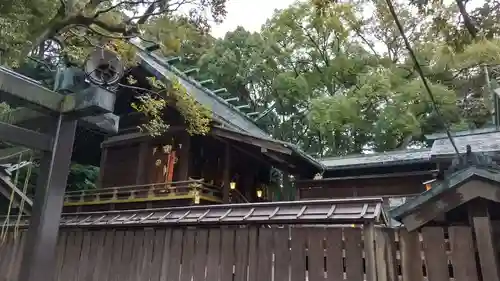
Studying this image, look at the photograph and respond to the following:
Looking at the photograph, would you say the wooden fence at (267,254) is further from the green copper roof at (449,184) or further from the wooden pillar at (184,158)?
the wooden pillar at (184,158)

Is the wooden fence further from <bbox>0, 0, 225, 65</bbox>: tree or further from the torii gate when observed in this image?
<bbox>0, 0, 225, 65</bbox>: tree

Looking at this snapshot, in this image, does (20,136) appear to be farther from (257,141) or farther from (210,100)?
(210,100)

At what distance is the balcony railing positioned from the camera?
11609 millimetres

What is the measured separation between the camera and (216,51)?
26672 mm

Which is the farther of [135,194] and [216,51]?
[216,51]

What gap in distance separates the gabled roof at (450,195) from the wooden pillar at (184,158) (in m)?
8.80

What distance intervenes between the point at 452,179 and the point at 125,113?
1221cm

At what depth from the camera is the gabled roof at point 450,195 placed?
14.1ft

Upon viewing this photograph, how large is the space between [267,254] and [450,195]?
2596 millimetres

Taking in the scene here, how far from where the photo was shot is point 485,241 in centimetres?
428

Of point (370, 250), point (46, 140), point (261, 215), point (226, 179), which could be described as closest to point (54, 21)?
point (46, 140)

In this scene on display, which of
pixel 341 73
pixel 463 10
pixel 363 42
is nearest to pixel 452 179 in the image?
pixel 463 10

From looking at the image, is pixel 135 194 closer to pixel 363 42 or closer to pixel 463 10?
pixel 463 10

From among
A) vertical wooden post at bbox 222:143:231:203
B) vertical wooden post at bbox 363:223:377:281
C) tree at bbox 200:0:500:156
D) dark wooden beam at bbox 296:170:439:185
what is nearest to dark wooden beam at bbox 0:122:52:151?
vertical wooden post at bbox 363:223:377:281
